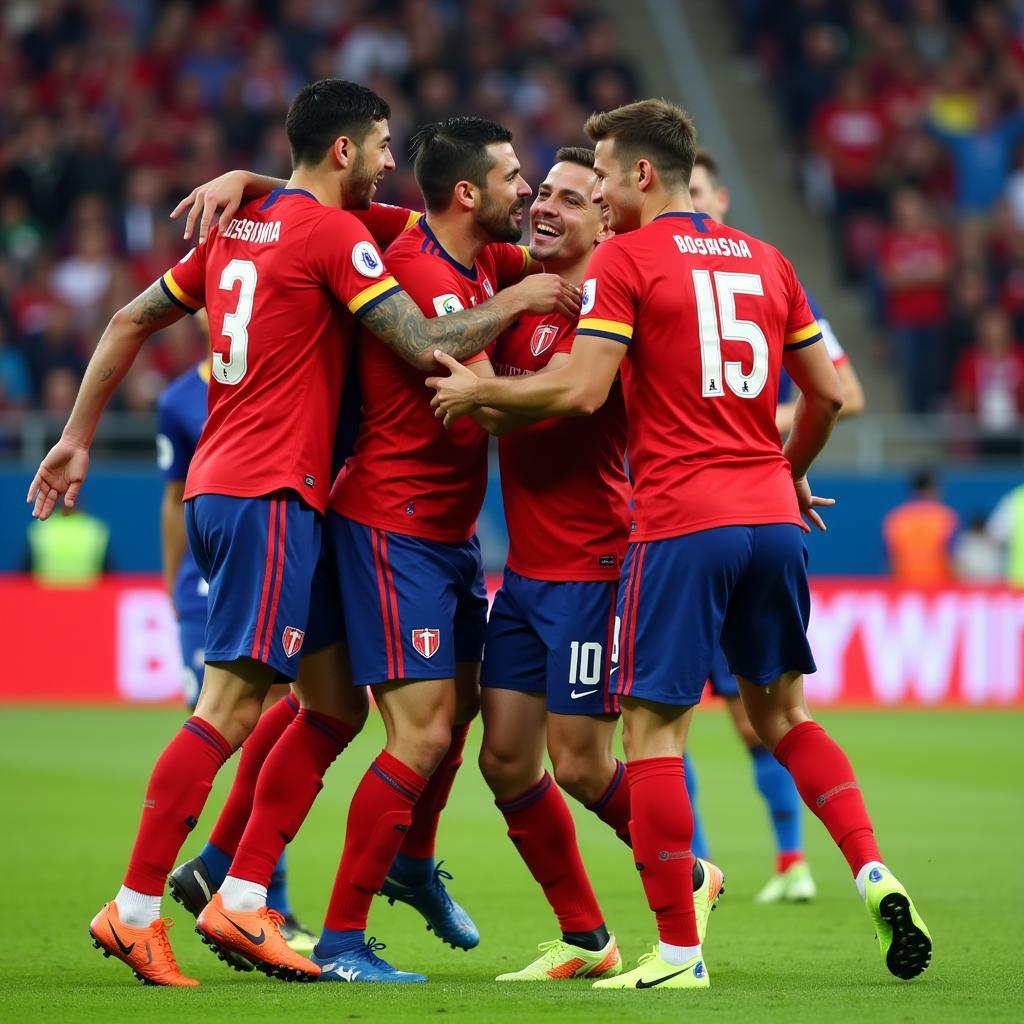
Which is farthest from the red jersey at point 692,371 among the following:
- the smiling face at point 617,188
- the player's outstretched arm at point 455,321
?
the player's outstretched arm at point 455,321

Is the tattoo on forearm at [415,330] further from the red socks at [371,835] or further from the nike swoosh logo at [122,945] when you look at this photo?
the nike swoosh logo at [122,945]

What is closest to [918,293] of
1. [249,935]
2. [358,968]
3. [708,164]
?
[708,164]

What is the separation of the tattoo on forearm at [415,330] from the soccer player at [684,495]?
0.26 feet

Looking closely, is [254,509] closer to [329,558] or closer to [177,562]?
[329,558]

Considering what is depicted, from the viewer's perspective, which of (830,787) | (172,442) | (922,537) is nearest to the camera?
(830,787)

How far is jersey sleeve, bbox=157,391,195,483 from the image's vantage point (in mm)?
7367

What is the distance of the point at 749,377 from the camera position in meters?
5.38

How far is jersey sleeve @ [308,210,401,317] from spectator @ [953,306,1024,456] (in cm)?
1280

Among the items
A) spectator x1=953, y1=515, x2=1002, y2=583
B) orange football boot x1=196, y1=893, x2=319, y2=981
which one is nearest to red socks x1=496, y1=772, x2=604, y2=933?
orange football boot x1=196, y1=893, x2=319, y2=981

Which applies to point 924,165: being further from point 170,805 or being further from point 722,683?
point 170,805

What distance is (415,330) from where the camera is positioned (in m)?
5.48

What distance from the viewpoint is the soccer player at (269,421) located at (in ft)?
17.6

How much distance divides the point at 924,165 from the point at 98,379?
15606 millimetres

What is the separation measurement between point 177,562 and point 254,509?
218cm
